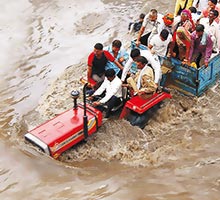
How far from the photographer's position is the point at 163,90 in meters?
8.35

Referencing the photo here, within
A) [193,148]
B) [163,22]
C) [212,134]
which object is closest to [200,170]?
[193,148]

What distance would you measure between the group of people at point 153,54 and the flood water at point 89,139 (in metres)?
0.69

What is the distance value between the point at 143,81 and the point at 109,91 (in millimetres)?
641

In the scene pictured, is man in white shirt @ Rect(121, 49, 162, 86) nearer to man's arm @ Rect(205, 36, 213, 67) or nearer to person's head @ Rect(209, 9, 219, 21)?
man's arm @ Rect(205, 36, 213, 67)

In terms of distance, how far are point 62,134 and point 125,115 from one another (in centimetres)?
142

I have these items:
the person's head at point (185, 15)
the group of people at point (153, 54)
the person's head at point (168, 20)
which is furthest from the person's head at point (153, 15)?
the person's head at point (185, 15)

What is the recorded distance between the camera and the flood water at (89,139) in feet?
20.4

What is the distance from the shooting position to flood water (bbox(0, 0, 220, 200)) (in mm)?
6230

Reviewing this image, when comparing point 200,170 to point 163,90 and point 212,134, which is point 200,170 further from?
point 163,90

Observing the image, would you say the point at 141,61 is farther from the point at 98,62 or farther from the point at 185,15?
the point at 185,15

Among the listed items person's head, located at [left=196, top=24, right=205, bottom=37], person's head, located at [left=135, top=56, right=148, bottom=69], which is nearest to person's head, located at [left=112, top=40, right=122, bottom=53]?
person's head, located at [left=135, top=56, right=148, bottom=69]

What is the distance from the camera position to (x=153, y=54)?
820 cm

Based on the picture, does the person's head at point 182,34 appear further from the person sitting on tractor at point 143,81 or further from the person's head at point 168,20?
the person sitting on tractor at point 143,81

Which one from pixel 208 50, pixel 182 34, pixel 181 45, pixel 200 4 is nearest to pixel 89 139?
pixel 181 45
